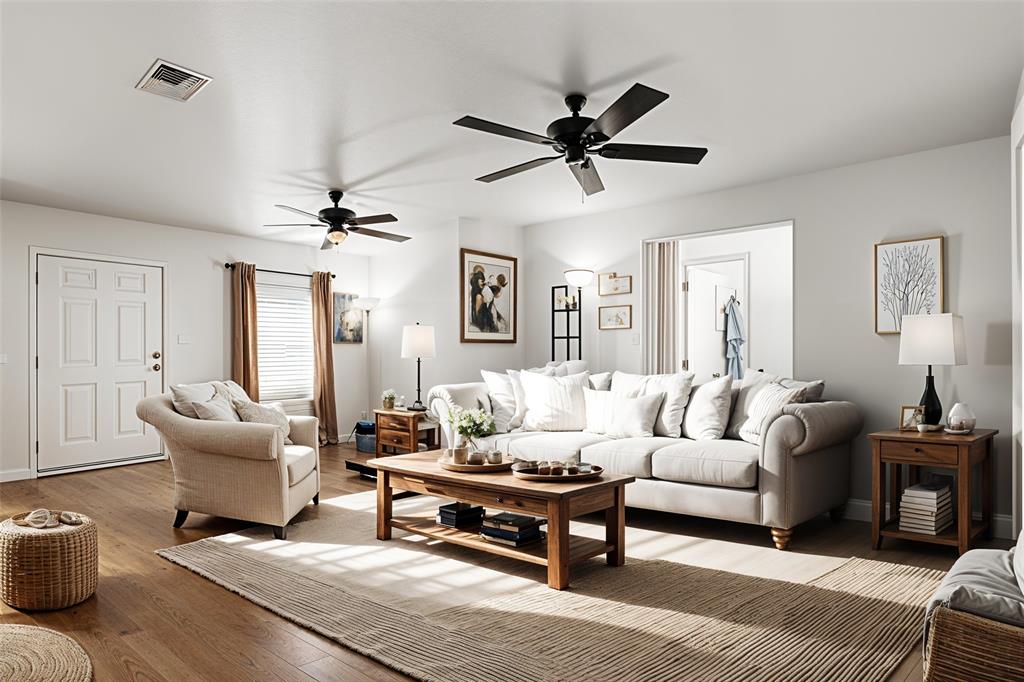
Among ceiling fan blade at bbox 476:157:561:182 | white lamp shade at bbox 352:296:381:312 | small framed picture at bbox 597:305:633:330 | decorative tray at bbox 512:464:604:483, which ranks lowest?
decorative tray at bbox 512:464:604:483

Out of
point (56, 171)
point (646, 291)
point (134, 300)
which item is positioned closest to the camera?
point (56, 171)

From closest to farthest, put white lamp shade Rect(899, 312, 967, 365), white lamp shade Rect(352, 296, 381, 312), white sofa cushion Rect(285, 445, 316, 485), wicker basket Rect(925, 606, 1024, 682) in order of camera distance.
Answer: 1. wicker basket Rect(925, 606, 1024, 682)
2. white lamp shade Rect(899, 312, 967, 365)
3. white sofa cushion Rect(285, 445, 316, 485)
4. white lamp shade Rect(352, 296, 381, 312)

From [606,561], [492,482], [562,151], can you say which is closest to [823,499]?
[606,561]

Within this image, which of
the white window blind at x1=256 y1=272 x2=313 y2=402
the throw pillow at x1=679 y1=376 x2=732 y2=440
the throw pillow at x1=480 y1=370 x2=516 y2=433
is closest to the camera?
the throw pillow at x1=679 y1=376 x2=732 y2=440

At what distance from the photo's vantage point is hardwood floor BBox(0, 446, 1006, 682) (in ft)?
7.73

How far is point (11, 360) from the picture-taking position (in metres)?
5.74

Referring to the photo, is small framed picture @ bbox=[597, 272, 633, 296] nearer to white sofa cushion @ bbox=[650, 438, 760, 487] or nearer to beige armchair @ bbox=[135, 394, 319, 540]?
white sofa cushion @ bbox=[650, 438, 760, 487]

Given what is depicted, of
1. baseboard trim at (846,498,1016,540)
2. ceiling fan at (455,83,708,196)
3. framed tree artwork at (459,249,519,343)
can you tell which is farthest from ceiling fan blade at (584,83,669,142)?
framed tree artwork at (459,249,519,343)

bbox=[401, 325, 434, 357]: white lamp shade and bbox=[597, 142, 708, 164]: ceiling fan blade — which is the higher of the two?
bbox=[597, 142, 708, 164]: ceiling fan blade

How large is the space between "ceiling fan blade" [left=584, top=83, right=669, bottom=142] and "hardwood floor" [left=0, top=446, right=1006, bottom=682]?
2358 millimetres

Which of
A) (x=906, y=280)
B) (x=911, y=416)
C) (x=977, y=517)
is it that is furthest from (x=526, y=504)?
(x=906, y=280)

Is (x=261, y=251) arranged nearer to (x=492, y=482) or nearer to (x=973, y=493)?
(x=492, y=482)

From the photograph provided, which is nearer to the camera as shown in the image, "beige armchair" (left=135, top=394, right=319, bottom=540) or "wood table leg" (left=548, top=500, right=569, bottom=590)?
"wood table leg" (left=548, top=500, right=569, bottom=590)

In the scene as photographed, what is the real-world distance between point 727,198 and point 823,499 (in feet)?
8.22
